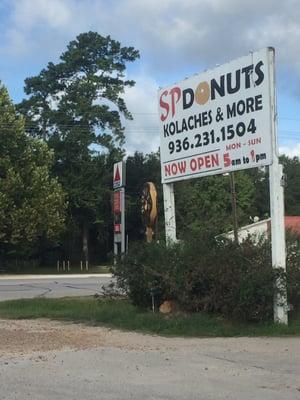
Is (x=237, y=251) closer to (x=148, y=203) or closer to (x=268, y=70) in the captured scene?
(x=268, y=70)

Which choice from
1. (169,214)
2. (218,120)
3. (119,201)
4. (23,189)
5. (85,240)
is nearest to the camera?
(218,120)

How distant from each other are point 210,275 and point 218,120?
11.0ft

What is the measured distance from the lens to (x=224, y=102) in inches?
524

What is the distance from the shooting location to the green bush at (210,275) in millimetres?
11773

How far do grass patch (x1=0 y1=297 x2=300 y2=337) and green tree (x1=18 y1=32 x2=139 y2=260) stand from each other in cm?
3350

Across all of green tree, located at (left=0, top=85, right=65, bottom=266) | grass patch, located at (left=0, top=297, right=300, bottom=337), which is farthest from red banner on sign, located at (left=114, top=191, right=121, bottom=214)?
green tree, located at (left=0, top=85, right=65, bottom=266)

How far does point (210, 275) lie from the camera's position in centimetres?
1223

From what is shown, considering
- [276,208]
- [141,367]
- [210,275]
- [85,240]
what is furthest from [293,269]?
[85,240]

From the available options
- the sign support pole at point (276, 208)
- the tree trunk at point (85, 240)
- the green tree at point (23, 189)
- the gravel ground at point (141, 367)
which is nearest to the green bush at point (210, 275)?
the sign support pole at point (276, 208)

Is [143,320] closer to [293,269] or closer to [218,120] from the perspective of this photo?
[293,269]

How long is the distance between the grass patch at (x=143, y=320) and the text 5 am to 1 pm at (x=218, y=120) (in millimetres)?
3110

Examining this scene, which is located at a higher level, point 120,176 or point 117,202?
point 120,176

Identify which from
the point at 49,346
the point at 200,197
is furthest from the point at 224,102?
the point at 200,197

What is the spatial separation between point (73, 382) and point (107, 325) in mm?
5274
